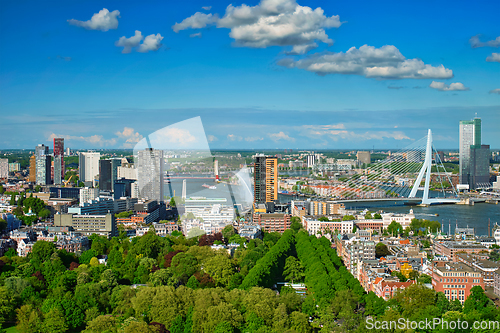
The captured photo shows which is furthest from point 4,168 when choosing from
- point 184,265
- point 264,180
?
point 184,265

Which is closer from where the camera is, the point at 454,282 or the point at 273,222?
the point at 454,282

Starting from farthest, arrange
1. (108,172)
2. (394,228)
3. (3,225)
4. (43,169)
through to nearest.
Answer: (43,169), (108,172), (394,228), (3,225)

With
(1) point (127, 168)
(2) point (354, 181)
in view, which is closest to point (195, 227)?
(1) point (127, 168)

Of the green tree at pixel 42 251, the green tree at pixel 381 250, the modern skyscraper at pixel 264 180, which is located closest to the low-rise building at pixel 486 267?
the green tree at pixel 381 250

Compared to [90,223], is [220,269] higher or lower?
lower

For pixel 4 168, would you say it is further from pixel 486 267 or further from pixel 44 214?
pixel 486 267

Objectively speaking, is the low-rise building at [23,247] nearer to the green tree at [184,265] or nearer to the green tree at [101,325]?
the green tree at [184,265]
